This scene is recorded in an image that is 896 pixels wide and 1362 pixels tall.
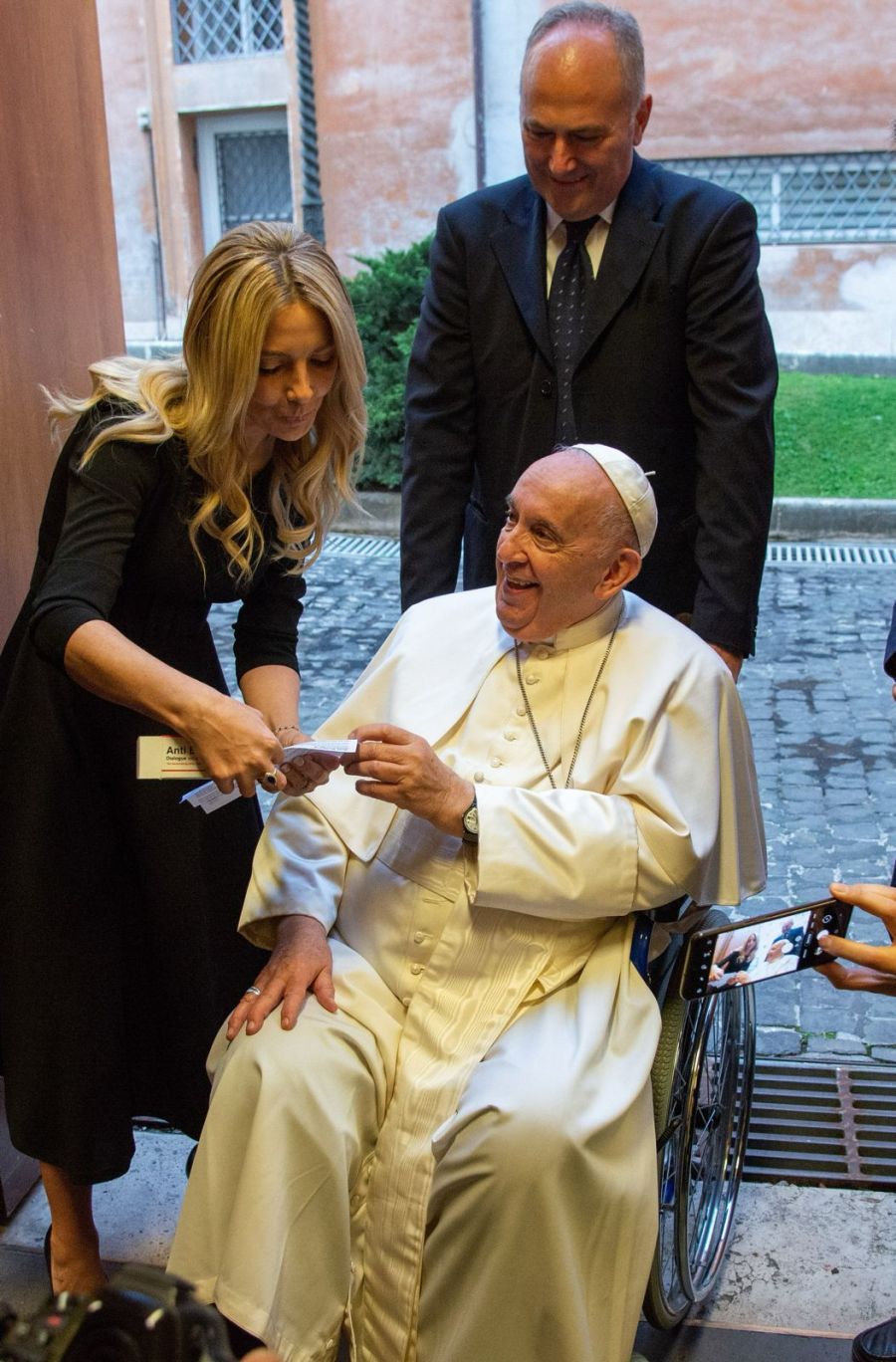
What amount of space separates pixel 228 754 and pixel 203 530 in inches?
19.2

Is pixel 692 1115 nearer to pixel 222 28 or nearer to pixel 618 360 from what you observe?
pixel 618 360

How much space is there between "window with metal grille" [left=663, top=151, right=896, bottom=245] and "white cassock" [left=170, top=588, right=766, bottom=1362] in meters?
12.9

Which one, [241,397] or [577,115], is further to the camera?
[577,115]

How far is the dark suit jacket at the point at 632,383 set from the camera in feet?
9.86

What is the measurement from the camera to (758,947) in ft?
7.45

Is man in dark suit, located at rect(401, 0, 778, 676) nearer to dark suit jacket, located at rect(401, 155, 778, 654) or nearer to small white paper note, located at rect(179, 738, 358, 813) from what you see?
dark suit jacket, located at rect(401, 155, 778, 654)

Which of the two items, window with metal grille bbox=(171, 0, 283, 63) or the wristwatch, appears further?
window with metal grille bbox=(171, 0, 283, 63)

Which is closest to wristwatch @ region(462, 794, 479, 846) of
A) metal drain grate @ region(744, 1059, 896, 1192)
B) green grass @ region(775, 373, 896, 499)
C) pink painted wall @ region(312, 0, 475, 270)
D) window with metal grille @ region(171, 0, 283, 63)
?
metal drain grate @ region(744, 1059, 896, 1192)

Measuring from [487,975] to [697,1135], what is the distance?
0.61 m

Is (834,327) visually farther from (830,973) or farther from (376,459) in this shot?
(830,973)

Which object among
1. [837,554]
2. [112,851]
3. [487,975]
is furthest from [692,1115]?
[837,554]

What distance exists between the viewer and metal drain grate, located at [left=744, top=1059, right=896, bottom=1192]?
3174 millimetres

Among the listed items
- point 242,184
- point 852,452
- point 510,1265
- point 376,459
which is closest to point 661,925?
point 510,1265

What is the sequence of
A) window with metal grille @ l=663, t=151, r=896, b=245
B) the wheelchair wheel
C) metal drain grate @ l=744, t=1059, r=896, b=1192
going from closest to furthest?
the wheelchair wheel
metal drain grate @ l=744, t=1059, r=896, b=1192
window with metal grille @ l=663, t=151, r=896, b=245
